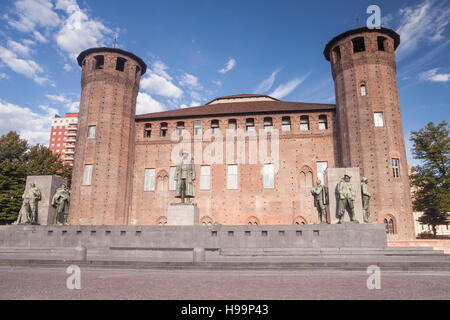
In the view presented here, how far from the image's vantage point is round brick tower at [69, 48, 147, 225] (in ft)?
85.1

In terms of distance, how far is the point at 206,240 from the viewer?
13.7m

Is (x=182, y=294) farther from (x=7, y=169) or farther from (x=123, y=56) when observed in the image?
(x=7, y=169)

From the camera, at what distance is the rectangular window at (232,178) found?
28.3 m

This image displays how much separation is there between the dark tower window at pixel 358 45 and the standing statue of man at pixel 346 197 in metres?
17.9

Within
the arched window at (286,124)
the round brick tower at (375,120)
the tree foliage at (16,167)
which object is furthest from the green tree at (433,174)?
the tree foliage at (16,167)

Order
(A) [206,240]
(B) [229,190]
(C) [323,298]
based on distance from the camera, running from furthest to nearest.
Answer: (B) [229,190]
(A) [206,240]
(C) [323,298]

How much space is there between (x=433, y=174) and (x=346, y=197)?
2136cm

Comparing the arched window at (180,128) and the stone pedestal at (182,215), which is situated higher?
the arched window at (180,128)

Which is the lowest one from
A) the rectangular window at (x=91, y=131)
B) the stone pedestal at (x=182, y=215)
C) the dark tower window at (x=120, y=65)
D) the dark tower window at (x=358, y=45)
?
the stone pedestal at (x=182, y=215)

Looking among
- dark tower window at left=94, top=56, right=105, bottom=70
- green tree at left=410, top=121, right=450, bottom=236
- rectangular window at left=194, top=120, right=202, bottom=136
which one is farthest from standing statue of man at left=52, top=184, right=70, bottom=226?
green tree at left=410, top=121, right=450, bottom=236

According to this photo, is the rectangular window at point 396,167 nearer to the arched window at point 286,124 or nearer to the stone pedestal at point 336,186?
the arched window at point 286,124
